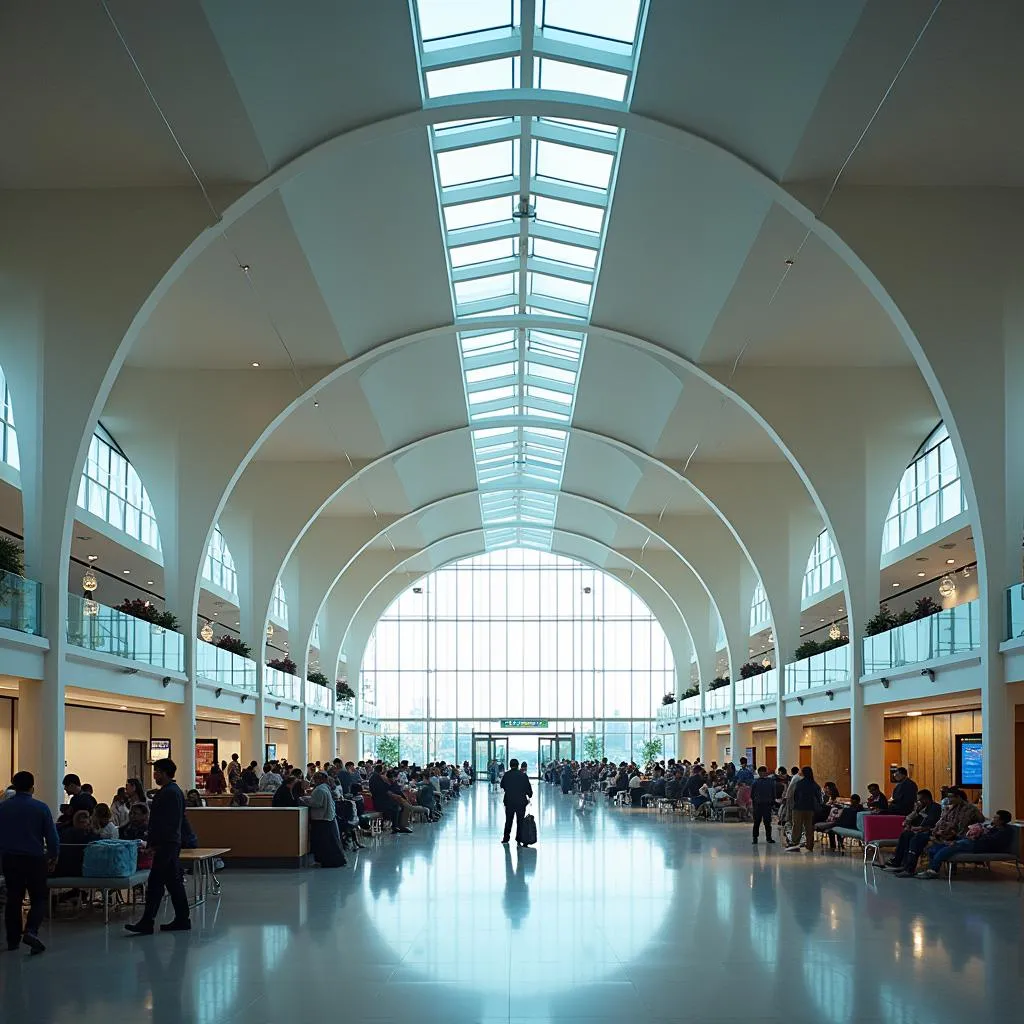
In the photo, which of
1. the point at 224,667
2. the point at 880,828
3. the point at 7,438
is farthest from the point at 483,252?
the point at 224,667

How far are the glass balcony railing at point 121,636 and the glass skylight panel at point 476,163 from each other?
25.8ft

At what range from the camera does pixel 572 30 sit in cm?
1375

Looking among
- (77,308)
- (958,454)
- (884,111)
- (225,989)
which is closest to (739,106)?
(884,111)

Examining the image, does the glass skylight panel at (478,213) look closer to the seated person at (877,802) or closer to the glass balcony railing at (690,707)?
the seated person at (877,802)

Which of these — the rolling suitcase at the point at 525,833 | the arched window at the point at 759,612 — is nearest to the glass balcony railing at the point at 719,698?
the arched window at the point at 759,612

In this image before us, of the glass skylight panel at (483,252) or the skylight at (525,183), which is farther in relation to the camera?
the glass skylight panel at (483,252)

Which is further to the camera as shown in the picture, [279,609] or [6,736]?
[279,609]

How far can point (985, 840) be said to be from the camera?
1416 cm

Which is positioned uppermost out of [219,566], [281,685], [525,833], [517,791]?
[219,566]

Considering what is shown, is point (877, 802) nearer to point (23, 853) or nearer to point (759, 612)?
point (23, 853)

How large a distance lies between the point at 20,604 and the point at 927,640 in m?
13.4

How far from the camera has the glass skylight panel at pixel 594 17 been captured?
511 inches

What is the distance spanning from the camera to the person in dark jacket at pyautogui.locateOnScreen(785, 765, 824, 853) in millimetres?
18547

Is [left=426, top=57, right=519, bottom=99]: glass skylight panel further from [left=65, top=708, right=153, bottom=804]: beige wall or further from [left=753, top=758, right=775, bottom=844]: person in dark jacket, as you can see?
[left=65, top=708, right=153, bottom=804]: beige wall
